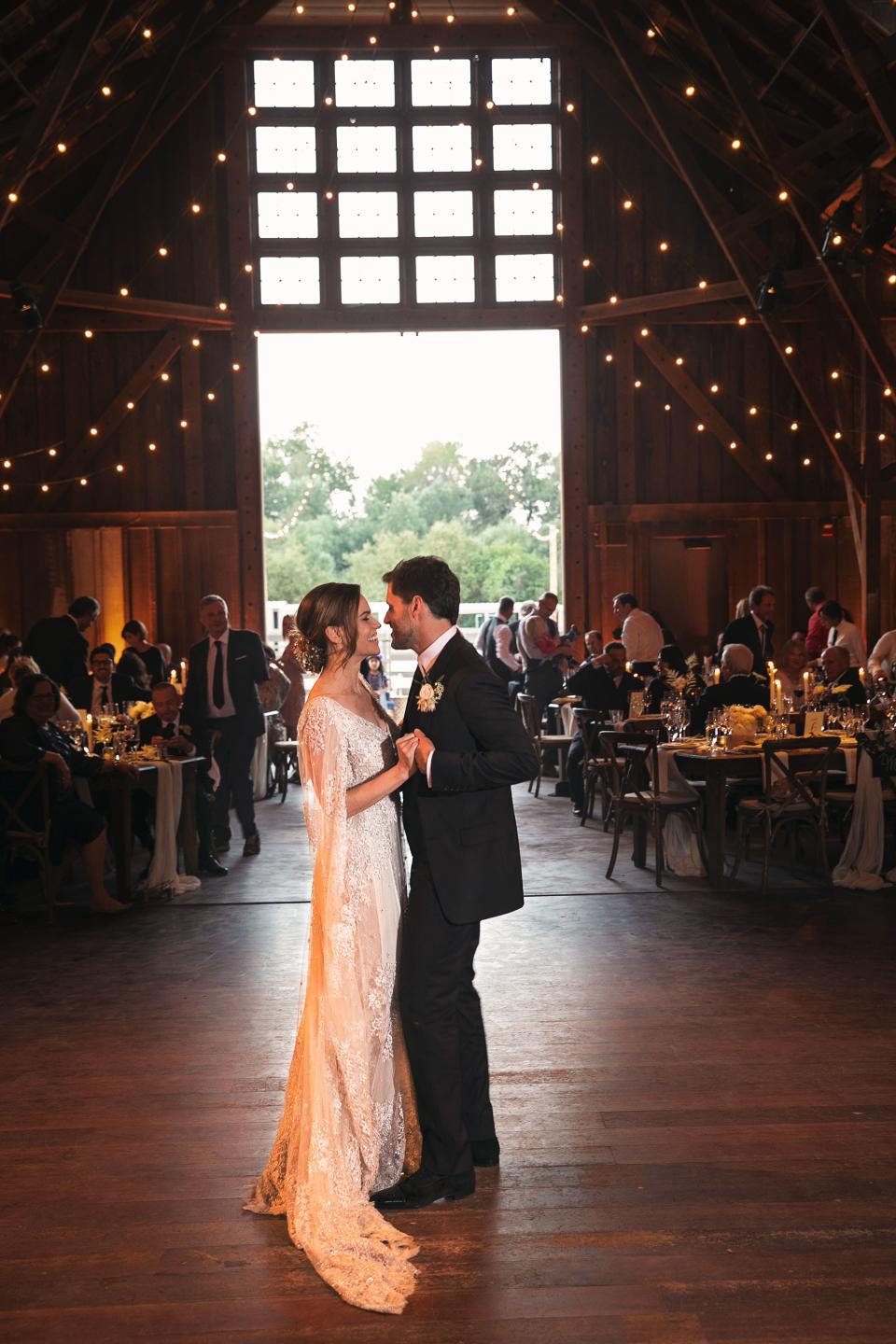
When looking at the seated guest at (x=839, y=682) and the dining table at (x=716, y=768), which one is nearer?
the dining table at (x=716, y=768)

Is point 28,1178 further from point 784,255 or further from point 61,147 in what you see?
point 784,255

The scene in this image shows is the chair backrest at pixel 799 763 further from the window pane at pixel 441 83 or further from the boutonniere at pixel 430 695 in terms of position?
the window pane at pixel 441 83

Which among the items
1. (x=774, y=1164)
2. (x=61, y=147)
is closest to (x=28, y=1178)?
→ (x=774, y=1164)

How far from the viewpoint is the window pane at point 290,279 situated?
15516 millimetres

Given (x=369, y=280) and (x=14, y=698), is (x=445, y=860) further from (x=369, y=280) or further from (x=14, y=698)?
(x=369, y=280)

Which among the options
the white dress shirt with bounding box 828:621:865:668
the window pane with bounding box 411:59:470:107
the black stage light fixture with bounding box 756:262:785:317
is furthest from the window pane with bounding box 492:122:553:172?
the white dress shirt with bounding box 828:621:865:668

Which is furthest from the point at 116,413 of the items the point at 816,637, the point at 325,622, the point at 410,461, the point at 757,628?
the point at 410,461

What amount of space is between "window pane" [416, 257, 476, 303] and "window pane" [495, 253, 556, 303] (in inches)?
12.3

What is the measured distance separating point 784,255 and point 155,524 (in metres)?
7.41

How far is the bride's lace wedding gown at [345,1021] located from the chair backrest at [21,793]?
12.4 feet

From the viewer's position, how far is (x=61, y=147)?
40.8ft

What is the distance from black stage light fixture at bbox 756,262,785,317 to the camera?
12789 mm

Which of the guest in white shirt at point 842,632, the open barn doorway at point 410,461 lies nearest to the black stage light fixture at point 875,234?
the guest in white shirt at point 842,632

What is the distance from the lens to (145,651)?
11.9 m
